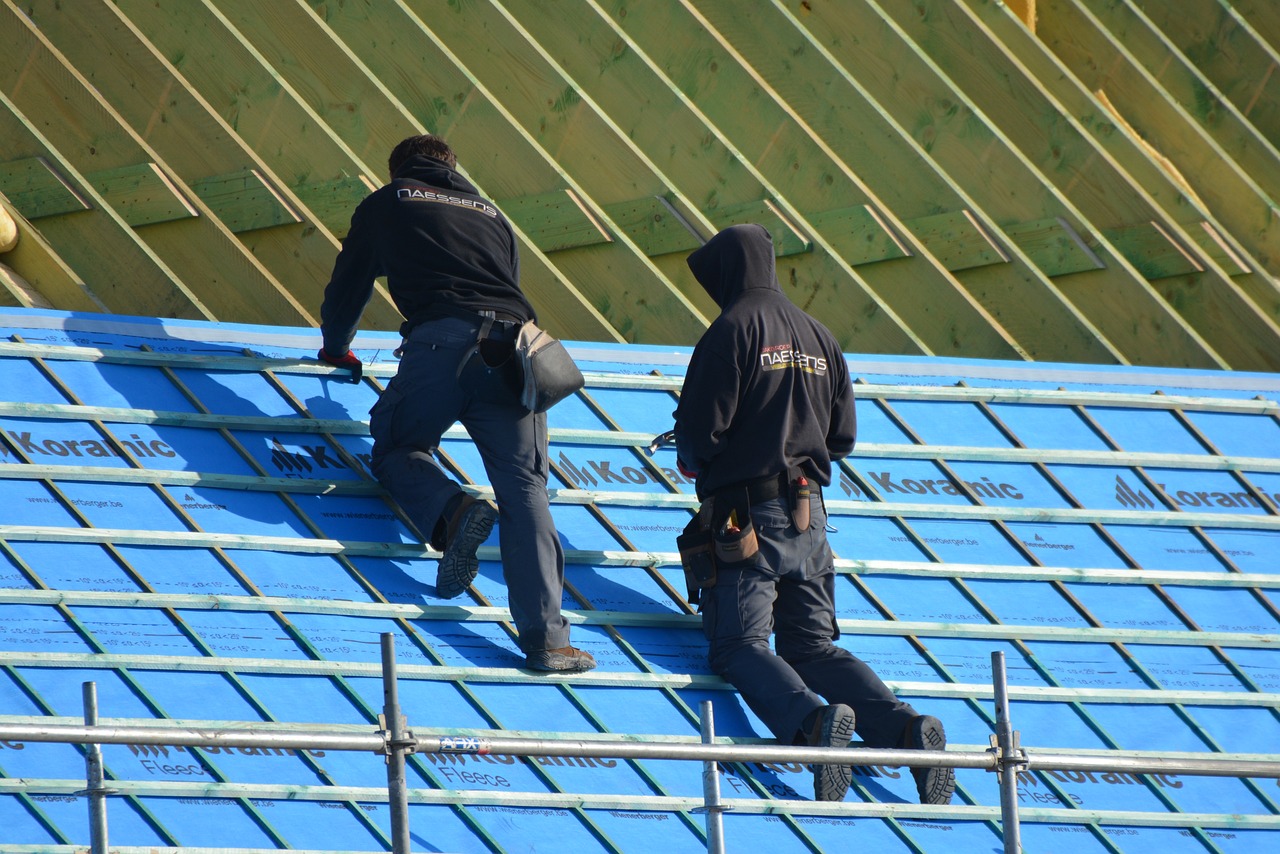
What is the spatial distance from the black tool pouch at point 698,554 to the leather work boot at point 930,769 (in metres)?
0.82

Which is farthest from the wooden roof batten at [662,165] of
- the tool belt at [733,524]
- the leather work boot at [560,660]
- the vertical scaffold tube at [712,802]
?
the vertical scaffold tube at [712,802]

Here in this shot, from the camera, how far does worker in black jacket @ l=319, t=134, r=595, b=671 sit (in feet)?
18.9

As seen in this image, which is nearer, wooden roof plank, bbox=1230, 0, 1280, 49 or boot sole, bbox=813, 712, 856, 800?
boot sole, bbox=813, 712, 856, 800

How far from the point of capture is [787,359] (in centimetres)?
586

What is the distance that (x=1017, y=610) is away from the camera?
6.61 metres

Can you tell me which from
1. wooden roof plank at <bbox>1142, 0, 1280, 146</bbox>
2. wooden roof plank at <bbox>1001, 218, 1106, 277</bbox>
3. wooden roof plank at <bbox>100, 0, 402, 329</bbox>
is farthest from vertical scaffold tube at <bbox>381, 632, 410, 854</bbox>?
wooden roof plank at <bbox>1142, 0, 1280, 146</bbox>

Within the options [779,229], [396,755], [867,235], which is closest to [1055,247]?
[867,235]

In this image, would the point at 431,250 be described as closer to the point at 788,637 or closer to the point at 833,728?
the point at 788,637

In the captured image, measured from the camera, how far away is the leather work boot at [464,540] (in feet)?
18.9

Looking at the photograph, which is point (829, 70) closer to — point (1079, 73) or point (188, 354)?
point (1079, 73)

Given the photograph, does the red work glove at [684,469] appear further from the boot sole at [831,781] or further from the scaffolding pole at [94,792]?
the scaffolding pole at [94,792]

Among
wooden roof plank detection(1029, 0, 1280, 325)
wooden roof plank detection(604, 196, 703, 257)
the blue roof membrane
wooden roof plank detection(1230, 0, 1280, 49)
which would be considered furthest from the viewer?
wooden roof plank detection(1230, 0, 1280, 49)

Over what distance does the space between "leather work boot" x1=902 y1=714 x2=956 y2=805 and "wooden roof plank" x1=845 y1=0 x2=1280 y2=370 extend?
390 cm

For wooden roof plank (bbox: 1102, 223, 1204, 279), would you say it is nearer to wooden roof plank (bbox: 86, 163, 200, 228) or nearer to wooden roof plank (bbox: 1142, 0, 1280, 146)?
wooden roof plank (bbox: 1142, 0, 1280, 146)
